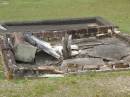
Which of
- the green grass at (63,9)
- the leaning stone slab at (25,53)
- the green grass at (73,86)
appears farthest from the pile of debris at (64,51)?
the green grass at (63,9)

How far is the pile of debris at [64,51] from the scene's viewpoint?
33.0 ft

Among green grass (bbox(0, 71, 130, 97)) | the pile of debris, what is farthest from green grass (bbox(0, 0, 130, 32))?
green grass (bbox(0, 71, 130, 97))

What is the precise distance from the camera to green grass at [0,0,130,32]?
19.1 meters

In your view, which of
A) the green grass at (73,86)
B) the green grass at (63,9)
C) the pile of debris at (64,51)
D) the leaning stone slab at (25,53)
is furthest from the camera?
the green grass at (63,9)

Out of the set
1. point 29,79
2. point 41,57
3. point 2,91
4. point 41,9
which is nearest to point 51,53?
point 41,57

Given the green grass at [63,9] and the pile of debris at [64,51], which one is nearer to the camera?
the pile of debris at [64,51]

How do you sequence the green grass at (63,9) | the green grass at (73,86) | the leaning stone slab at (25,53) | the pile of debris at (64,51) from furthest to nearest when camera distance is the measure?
the green grass at (63,9)
the leaning stone slab at (25,53)
the pile of debris at (64,51)
the green grass at (73,86)

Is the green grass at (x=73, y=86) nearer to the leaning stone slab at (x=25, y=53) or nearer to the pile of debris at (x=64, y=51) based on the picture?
the pile of debris at (x=64, y=51)

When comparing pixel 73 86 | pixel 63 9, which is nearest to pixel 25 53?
pixel 73 86

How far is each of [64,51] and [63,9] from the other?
10166mm

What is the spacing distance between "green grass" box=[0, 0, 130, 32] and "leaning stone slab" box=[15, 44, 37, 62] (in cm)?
684

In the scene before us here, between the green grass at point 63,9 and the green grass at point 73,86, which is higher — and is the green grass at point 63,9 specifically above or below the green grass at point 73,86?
below

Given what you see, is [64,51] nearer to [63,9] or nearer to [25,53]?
[25,53]

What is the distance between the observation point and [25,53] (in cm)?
1084
